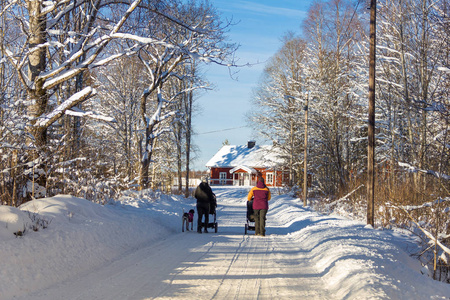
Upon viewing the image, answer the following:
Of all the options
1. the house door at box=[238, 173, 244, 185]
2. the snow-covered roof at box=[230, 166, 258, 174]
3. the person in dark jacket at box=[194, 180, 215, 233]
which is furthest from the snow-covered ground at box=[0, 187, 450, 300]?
the house door at box=[238, 173, 244, 185]

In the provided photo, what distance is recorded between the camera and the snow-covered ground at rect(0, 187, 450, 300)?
677 cm

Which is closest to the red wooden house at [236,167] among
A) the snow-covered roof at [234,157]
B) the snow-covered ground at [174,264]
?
the snow-covered roof at [234,157]

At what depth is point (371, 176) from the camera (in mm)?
15445

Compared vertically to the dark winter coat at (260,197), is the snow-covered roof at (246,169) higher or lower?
higher

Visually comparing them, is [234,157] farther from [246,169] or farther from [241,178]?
[246,169]

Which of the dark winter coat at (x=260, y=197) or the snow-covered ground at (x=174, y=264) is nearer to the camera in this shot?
the snow-covered ground at (x=174, y=264)

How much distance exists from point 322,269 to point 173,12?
8868 millimetres

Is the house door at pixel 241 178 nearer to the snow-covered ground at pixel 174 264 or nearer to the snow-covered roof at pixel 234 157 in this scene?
the snow-covered roof at pixel 234 157

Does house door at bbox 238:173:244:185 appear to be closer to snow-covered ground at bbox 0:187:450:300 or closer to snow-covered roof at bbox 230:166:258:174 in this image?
snow-covered roof at bbox 230:166:258:174

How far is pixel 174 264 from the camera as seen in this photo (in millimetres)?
9031

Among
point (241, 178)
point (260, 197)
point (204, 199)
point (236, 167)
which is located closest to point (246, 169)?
point (236, 167)

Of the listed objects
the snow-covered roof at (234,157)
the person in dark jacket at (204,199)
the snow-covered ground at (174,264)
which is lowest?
the snow-covered ground at (174,264)

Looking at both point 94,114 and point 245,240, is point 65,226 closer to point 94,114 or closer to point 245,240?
point 94,114

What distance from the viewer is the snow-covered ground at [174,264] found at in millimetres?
6770
